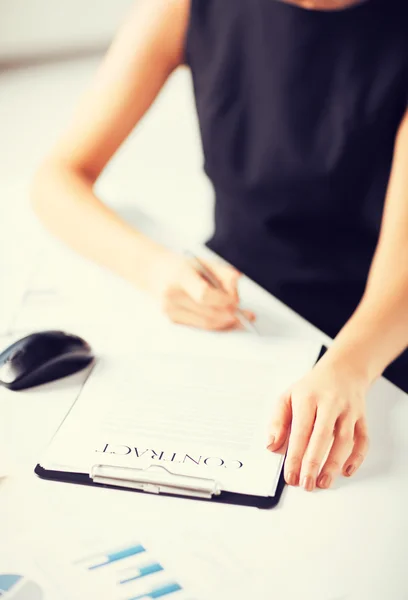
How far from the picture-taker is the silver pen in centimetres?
90

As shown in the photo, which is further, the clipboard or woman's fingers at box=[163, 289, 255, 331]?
woman's fingers at box=[163, 289, 255, 331]

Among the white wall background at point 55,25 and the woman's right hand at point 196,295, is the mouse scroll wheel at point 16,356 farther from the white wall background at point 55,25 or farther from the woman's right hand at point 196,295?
the white wall background at point 55,25

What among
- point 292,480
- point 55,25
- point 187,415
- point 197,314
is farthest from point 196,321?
point 55,25

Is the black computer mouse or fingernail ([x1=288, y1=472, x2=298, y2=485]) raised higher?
fingernail ([x1=288, y1=472, x2=298, y2=485])

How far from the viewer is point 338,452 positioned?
0.70 m

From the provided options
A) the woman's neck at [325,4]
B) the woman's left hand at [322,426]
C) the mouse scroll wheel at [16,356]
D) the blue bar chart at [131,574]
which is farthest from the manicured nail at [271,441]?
the woman's neck at [325,4]

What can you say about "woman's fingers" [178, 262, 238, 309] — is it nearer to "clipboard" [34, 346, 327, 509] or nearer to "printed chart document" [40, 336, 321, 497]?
"printed chart document" [40, 336, 321, 497]

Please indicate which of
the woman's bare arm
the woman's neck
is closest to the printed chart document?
the woman's bare arm

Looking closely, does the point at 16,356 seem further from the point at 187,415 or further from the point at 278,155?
the point at 278,155

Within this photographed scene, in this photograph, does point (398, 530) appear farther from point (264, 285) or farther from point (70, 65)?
point (70, 65)

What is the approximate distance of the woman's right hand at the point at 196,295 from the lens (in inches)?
35.4

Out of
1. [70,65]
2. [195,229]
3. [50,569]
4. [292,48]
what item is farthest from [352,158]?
[70,65]

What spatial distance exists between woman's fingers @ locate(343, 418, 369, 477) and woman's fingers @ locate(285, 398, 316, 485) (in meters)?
0.04

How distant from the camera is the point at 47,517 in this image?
0.65m
